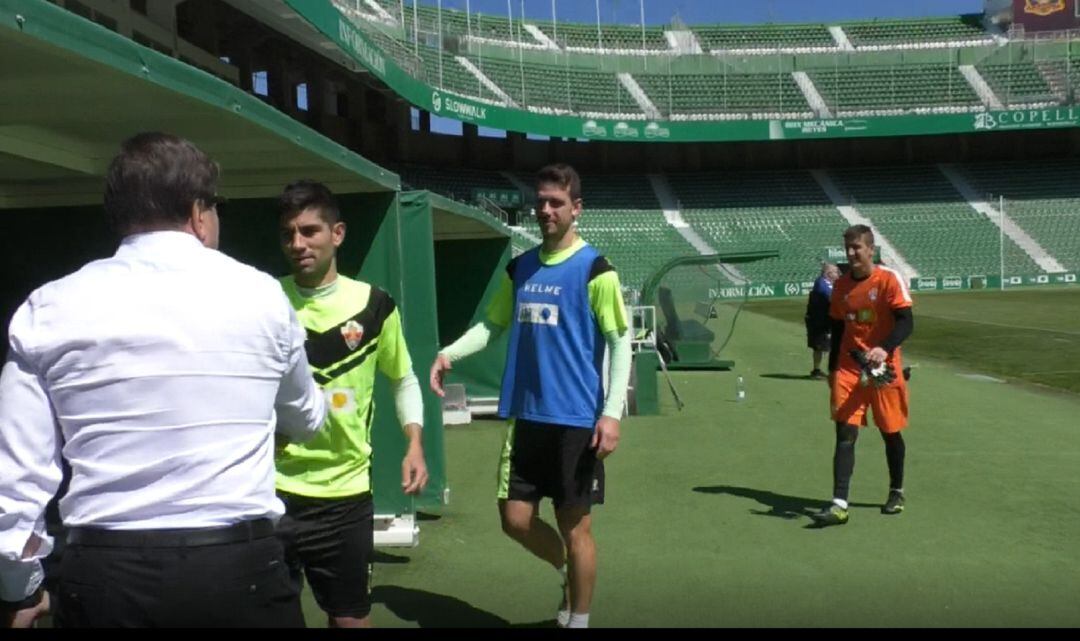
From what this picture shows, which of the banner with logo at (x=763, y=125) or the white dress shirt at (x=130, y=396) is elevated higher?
the banner with logo at (x=763, y=125)

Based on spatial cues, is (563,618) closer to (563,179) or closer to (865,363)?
(563,179)

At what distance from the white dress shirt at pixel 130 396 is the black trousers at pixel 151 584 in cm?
5

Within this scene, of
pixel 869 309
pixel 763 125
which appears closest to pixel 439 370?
pixel 869 309

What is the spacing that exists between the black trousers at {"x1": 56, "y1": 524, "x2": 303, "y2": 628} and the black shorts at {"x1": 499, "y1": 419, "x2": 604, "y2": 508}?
2.57m

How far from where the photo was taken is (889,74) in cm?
6025

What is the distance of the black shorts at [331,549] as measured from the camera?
4.05 meters

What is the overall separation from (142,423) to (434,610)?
3600mm

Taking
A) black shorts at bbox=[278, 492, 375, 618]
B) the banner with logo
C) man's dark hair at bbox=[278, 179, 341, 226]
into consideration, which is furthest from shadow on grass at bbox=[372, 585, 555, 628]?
the banner with logo

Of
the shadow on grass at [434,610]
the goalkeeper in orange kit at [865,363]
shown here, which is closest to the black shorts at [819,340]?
the goalkeeper in orange kit at [865,363]

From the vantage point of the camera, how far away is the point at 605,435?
4.76 m

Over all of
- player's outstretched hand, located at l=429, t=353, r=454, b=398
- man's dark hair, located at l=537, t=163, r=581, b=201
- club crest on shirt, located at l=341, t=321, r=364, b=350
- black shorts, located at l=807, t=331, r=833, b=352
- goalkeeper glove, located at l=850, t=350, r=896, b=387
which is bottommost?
black shorts, located at l=807, t=331, r=833, b=352

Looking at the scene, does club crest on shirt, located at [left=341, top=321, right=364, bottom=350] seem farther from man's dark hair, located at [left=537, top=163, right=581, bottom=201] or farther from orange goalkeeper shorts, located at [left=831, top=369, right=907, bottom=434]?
orange goalkeeper shorts, located at [left=831, top=369, right=907, bottom=434]

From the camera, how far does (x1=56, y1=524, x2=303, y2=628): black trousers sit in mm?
2312

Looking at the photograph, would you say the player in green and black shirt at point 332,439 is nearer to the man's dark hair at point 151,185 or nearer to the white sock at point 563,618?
the white sock at point 563,618
